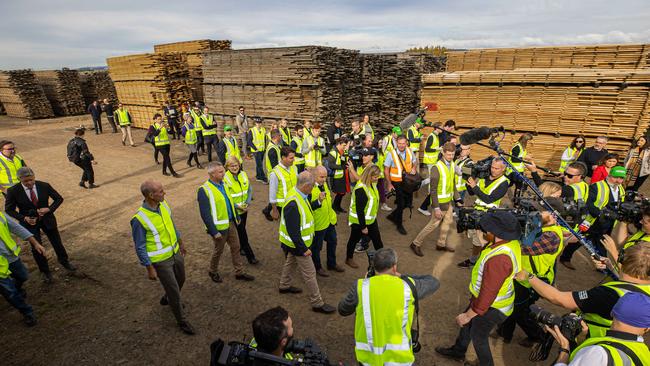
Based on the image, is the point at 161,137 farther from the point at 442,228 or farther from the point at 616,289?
the point at 616,289

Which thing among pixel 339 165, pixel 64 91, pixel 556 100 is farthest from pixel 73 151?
pixel 64 91

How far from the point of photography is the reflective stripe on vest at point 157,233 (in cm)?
400

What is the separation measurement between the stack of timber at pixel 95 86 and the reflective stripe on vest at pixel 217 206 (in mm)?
29170

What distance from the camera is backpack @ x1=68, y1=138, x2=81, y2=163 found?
31.2 ft

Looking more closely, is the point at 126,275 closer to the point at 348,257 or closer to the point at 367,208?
the point at 348,257

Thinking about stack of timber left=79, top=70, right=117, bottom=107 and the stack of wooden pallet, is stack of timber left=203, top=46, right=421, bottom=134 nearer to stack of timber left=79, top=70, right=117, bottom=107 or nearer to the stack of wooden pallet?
the stack of wooden pallet

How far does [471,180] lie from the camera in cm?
582

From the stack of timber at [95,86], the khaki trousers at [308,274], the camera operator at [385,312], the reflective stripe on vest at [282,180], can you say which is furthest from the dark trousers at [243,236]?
the stack of timber at [95,86]

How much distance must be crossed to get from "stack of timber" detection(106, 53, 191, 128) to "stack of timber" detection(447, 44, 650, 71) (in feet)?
47.2

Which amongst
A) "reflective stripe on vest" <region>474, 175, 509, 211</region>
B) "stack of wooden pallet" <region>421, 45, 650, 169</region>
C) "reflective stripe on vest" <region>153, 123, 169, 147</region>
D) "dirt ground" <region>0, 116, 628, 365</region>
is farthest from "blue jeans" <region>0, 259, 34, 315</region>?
"stack of wooden pallet" <region>421, 45, 650, 169</region>

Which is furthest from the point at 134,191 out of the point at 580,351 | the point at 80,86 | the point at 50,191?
the point at 80,86

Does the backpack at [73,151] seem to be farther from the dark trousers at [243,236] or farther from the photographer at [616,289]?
the photographer at [616,289]

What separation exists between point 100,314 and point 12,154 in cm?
471

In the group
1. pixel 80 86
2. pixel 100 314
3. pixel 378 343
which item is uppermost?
pixel 80 86
